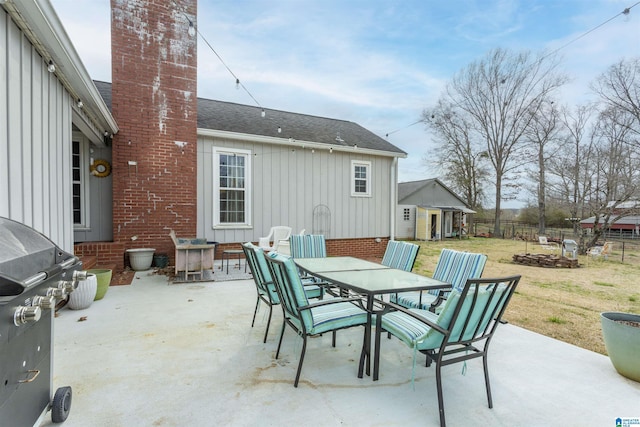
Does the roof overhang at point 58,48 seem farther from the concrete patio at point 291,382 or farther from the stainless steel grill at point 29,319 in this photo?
the concrete patio at point 291,382

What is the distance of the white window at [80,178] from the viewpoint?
650 cm

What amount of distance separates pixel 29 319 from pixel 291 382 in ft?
5.71

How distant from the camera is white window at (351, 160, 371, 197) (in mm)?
9156

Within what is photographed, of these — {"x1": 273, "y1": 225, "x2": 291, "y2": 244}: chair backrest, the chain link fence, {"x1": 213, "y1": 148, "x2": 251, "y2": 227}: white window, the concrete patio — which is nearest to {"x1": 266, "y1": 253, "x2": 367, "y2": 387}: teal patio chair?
the concrete patio

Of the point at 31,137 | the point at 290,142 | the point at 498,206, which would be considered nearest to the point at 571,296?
the point at 290,142

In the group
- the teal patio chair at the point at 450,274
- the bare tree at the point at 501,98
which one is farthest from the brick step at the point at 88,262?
the bare tree at the point at 501,98

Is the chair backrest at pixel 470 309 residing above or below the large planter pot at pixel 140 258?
above

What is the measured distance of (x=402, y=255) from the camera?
432 centimetres

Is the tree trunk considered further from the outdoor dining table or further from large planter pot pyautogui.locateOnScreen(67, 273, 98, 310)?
large planter pot pyautogui.locateOnScreen(67, 273, 98, 310)

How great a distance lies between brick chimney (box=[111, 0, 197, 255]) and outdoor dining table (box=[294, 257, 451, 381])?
13.8ft

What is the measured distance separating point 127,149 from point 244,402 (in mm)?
6155

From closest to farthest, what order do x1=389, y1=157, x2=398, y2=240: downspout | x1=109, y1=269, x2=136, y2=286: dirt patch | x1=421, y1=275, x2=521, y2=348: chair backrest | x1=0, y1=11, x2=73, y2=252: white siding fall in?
x1=421, y1=275, x2=521, y2=348: chair backrest, x1=0, y1=11, x2=73, y2=252: white siding, x1=109, y1=269, x2=136, y2=286: dirt patch, x1=389, y1=157, x2=398, y2=240: downspout

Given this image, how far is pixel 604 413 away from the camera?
2.13 meters

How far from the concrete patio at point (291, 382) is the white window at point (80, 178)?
11.6ft
